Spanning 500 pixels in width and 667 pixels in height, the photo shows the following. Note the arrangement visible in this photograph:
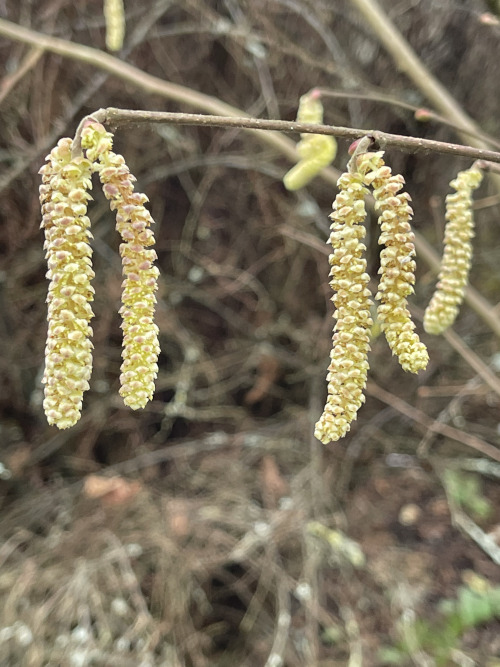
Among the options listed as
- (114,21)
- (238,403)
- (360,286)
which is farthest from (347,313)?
(238,403)

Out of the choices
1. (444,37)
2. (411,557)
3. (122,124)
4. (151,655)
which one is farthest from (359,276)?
(444,37)

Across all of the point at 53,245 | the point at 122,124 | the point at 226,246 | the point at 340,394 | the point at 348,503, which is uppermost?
the point at 122,124

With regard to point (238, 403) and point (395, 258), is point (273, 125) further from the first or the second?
point (238, 403)

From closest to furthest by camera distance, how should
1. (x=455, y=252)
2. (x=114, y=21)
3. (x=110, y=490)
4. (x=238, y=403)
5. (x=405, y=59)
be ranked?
(x=455, y=252) < (x=114, y=21) < (x=405, y=59) < (x=110, y=490) < (x=238, y=403)

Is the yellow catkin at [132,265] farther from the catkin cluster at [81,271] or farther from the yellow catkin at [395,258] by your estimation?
the yellow catkin at [395,258]

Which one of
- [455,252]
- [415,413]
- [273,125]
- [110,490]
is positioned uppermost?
[273,125]

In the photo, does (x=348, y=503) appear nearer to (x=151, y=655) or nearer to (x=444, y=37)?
(x=151, y=655)

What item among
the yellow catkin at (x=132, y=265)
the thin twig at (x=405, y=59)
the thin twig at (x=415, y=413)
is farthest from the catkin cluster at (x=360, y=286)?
the thin twig at (x=415, y=413)
